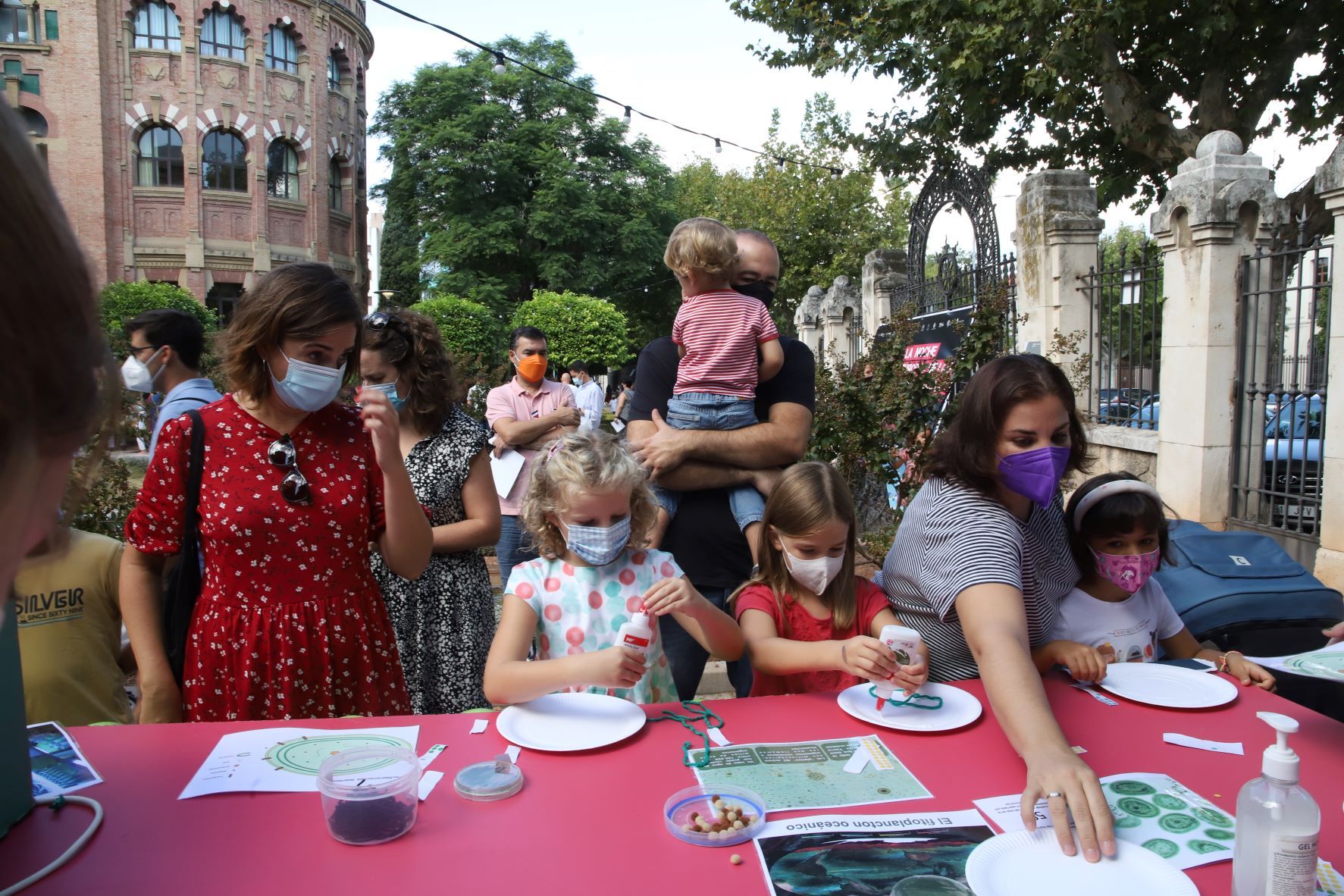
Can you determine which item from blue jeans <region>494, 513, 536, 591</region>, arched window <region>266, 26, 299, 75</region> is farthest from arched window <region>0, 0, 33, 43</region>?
blue jeans <region>494, 513, 536, 591</region>

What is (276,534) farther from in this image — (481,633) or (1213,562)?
(1213,562)

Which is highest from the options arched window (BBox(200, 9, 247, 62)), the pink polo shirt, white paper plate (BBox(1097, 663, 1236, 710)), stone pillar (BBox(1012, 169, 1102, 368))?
arched window (BBox(200, 9, 247, 62))

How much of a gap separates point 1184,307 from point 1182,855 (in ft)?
19.9

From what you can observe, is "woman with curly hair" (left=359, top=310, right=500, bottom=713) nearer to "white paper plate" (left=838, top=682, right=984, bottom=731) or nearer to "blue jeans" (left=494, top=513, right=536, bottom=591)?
"white paper plate" (left=838, top=682, right=984, bottom=731)

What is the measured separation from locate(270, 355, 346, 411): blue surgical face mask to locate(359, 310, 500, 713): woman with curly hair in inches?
26.1

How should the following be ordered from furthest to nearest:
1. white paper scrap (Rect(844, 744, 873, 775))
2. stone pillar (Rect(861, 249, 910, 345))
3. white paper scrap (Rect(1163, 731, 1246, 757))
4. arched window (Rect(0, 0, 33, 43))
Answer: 1. arched window (Rect(0, 0, 33, 43))
2. stone pillar (Rect(861, 249, 910, 345))
3. white paper scrap (Rect(1163, 731, 1246, 757))
4. white paper scrap (Rect(844, 744, 873, 775))

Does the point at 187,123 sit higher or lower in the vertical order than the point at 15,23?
lower

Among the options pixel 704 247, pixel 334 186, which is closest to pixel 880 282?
pixel 704 247

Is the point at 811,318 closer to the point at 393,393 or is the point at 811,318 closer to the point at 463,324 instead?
the point at 463,324

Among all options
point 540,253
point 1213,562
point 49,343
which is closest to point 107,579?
point 49,343

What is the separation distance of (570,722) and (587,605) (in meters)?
0.46

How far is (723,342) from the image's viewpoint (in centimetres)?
305

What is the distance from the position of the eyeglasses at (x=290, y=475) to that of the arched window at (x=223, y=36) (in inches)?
1262

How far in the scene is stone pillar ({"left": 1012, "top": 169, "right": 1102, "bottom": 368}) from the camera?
7.64 meters
